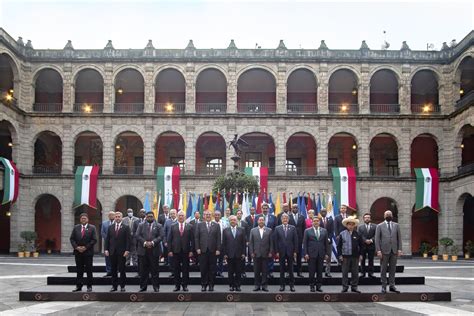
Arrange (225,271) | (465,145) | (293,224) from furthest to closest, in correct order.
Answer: (465,145) → (225,271) → (293,224)

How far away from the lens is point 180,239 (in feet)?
46.5

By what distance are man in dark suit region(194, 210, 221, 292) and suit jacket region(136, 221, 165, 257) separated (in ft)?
3.05

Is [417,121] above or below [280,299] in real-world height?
above

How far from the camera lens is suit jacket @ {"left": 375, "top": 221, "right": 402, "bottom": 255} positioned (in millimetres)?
13938

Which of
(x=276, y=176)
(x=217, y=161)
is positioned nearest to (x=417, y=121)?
(x=276, y=176)

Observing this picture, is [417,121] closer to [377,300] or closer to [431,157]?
[431,157]

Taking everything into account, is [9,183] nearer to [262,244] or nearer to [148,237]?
[148,237]

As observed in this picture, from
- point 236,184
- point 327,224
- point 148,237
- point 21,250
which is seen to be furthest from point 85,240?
point 21,250

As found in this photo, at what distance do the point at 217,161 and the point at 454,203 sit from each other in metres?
17.0

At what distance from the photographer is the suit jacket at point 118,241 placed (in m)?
13.9

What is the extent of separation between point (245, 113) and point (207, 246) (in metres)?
25.7

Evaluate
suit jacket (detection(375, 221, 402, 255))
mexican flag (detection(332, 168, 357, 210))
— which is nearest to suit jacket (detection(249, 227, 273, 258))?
suit jacket (detection(375, 221, 402, 255))

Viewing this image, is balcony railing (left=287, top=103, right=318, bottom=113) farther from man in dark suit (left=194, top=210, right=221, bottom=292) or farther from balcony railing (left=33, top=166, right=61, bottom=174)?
man in dark suit (left=194, top=210, right=221, bottom=292)

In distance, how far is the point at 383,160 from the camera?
4278 centimetres
